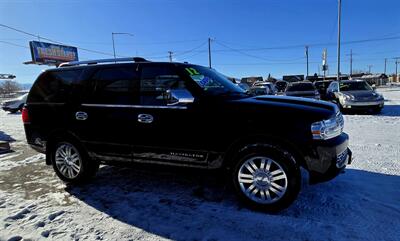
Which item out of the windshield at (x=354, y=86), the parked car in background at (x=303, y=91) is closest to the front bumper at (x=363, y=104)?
the parked car in background at (x=303, y=91)

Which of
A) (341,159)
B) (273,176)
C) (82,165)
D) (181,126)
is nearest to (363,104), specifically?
(341,159)

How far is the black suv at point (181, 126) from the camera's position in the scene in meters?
3.31

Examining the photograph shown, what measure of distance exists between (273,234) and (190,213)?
3.38ft

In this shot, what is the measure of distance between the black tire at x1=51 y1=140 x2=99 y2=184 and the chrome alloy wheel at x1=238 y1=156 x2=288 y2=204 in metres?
2.52

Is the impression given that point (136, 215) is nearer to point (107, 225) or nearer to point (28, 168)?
point (107, 225)

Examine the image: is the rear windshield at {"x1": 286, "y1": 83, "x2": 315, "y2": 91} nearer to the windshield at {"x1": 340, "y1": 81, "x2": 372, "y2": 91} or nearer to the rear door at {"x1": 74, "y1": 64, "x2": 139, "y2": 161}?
the windshield at {"x1": 340, "y1": 81, "x2": 372, "y2": 91}

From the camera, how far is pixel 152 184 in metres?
4.55

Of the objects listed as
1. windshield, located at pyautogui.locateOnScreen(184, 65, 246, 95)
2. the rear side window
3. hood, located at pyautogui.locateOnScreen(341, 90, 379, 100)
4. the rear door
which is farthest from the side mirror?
hood, located at pyautogui.locateOnScreen(341, 90, 379, 100)

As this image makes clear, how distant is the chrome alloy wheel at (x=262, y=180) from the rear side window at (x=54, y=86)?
293 cm

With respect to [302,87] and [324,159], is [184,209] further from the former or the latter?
[302,87]

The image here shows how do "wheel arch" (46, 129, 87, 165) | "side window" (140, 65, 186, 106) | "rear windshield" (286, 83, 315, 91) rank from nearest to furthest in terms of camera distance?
"side window" (140, 65, 186, 106), "wheel arch" (46, 129, 87, 165), "rear windshield" (286, 83, 315, 91)

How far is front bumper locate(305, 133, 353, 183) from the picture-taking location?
3215mm

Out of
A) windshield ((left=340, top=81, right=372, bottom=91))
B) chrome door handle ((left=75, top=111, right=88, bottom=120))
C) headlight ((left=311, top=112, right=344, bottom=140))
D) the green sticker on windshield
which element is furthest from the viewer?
windshield ((left=340, top=81, right=372, bottom=91))

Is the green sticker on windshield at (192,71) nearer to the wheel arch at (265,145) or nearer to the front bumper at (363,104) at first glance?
the wheel arch at (265,145)
